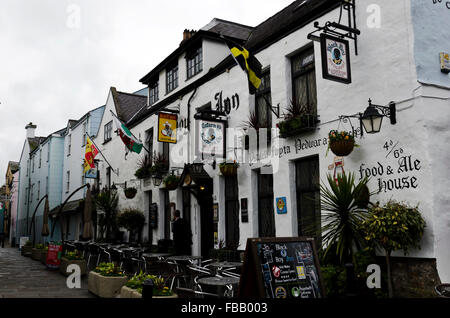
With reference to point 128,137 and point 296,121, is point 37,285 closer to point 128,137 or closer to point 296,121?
point 128,137

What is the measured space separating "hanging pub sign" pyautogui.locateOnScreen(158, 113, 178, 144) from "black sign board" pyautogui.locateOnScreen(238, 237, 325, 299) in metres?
9.34

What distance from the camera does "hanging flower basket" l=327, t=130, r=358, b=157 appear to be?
25.0 ft

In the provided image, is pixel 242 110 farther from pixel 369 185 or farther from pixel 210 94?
pixel 369 185

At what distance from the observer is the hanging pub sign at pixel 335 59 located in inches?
Answer: 294

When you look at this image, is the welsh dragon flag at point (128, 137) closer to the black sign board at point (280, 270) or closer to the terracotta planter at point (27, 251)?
the terracotta planter at point (27, 251)

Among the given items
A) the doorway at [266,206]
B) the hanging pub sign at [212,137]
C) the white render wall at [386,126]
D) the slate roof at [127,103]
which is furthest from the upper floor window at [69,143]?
the white render wall at [386,126]

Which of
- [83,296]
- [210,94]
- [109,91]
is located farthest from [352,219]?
[109,91]

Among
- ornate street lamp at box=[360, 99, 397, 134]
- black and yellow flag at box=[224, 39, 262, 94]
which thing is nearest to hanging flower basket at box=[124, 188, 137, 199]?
black and yellow flag at box=[224, 39, 262, 94]

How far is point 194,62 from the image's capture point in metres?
15.1

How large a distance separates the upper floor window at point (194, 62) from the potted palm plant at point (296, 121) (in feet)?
18.4

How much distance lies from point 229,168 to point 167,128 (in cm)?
388

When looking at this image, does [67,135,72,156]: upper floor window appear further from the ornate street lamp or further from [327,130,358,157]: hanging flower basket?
the ornate street lamp

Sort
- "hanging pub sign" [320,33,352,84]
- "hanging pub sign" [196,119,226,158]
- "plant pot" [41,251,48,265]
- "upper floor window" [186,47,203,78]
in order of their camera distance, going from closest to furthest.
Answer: "hanging pub sign" [320,33,352,84] → "hanging pub sign" [196,119,226,158] → "upper floor window" [186,47,203,78] → "plant pot" [41,251,48,265]

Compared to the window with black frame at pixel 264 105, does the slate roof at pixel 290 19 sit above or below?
above
